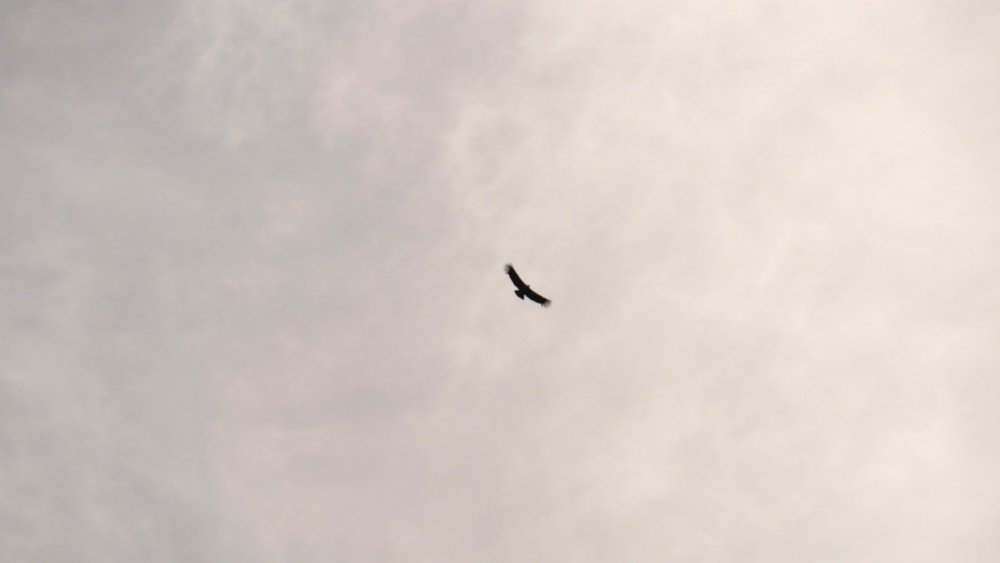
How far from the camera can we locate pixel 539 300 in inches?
3654
